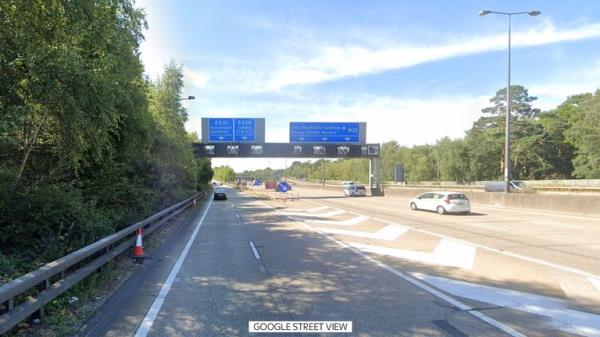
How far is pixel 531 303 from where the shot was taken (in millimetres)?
6688

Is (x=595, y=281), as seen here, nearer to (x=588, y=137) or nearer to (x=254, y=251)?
(x=254, y=251)

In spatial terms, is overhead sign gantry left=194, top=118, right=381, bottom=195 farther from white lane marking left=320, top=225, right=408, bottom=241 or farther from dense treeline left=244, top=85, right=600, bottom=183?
dense treeline left=244, top=85, right=600, bottom=183

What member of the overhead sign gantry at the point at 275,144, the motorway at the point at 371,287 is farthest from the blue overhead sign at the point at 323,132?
the motorway at the point at 371,287

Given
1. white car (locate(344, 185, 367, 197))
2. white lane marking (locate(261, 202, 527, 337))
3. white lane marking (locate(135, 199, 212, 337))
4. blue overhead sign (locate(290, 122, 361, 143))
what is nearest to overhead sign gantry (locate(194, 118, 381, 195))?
blue overhead sign (locate(290, 122, 361, 143))

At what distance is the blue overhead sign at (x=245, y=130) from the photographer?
49312mm

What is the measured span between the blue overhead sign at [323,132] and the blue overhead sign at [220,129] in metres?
6.51

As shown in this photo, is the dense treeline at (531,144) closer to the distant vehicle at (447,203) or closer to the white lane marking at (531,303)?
the distant vehicle at (447,203)

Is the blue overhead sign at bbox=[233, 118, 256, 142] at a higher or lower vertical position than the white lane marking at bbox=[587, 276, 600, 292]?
higher

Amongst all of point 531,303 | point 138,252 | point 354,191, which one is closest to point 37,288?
point 138,252

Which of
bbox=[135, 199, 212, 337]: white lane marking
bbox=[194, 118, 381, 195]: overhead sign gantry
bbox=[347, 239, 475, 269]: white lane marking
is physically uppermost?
bbox=[194, 118, 381, 195]: overhead sign gantry

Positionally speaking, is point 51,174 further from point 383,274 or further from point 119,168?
point 383,274

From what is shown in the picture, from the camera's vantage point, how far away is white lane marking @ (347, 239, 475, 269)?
33.1 ft

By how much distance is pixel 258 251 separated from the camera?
12.0 m

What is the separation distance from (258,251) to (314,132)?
3847cm
